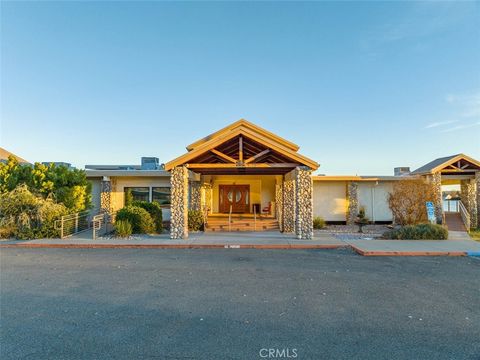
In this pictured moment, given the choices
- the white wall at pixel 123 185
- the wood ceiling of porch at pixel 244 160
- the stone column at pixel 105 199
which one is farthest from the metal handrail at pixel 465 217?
the stone column at pixel 105 199

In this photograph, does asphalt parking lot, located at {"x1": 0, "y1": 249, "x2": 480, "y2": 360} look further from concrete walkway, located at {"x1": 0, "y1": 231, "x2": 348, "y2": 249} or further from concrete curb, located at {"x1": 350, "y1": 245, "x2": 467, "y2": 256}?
concrete walkway, located at {"x1": 0, "y1": 231, "x2": 348, "y2": 249}

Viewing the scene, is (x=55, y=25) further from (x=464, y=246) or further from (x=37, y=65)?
(x=464, y=246)

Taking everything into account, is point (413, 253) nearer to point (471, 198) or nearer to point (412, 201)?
point (412, 201)

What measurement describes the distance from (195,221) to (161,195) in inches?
179

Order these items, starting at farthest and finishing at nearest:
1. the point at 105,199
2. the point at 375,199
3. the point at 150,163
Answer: the point at 150,163, the point at 375,199, the point at 105,199

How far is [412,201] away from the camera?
1454 cm

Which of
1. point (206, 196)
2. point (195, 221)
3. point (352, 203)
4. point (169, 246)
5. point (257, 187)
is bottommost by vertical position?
point (169, 246)

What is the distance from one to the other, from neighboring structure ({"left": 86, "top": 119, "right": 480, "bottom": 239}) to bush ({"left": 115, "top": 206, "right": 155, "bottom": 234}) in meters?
2.12

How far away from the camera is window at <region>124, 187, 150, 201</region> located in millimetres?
18219

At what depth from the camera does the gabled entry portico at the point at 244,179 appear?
11875 mm

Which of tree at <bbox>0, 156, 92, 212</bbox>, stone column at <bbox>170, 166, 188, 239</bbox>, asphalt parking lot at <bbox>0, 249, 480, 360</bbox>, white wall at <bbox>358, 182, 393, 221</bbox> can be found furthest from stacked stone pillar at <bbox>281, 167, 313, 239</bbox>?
tree at <bbox>0, 156, 92, 212</bbox>

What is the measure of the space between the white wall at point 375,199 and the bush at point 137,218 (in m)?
14.1

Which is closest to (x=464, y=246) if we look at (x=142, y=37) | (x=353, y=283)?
(x=353, y=283)

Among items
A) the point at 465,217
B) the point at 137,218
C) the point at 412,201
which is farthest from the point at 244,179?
the point at 465,217
